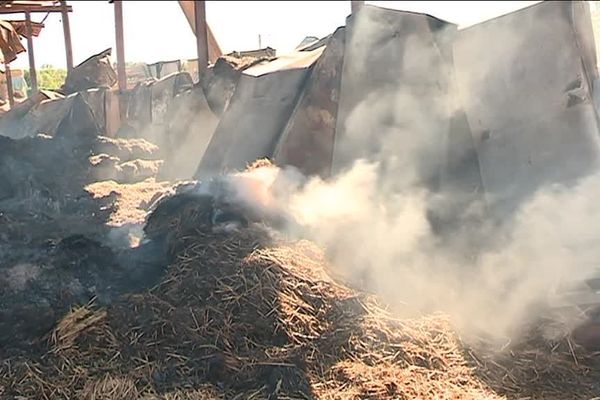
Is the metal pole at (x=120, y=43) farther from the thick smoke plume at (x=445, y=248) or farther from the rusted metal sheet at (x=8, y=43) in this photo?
the thick smoke plume at (x=445, y=248)

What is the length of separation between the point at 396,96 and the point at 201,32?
555 centimetres

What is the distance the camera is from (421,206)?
560 centimetres

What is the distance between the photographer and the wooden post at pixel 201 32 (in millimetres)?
10570

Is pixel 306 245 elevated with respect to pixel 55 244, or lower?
elevated

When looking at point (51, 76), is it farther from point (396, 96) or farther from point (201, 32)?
point (396, 96)

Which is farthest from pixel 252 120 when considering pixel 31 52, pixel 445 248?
pixel 31 52

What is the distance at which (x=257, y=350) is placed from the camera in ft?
12.5

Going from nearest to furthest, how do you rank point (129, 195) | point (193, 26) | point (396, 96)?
point (396, 96), point (129, 195), point (193, 26)

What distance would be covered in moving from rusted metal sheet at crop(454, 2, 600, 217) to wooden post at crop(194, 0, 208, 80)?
5947mm

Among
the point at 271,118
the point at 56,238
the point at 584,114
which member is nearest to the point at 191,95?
the point at 271,118

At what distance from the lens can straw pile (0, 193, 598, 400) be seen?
355 centimetres

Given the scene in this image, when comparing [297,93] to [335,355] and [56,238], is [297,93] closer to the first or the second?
[56,238]

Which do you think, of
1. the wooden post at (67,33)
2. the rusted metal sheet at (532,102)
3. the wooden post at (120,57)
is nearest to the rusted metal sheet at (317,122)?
the rusted metal sheet at (532,102)

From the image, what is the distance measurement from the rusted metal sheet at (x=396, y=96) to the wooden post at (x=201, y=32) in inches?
190
